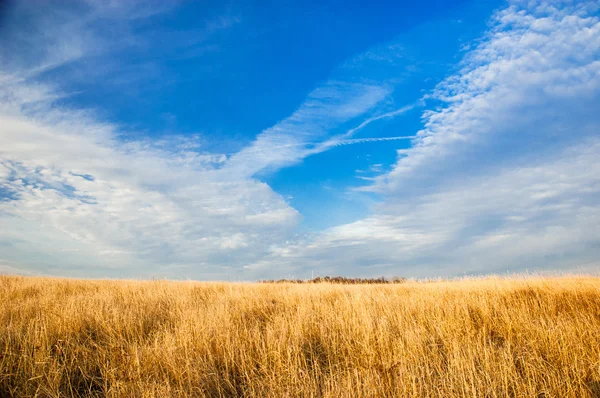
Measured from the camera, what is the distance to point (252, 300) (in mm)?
9461

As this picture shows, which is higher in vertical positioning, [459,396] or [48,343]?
[48,343]

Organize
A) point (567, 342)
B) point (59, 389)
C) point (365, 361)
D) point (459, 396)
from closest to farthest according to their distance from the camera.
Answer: point (459, 396), point (59, 389), point (365, 361), point (567, 342)

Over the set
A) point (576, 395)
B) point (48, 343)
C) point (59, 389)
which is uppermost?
point (48, 343)

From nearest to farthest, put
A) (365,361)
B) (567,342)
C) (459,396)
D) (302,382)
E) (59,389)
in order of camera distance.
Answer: (459,396) → (302,382) → (59,389) → (365,361) → (567,342)

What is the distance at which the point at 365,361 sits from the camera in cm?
464

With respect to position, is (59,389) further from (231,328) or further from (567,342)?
(567,342)

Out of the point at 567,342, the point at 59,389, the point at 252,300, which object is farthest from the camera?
the point at 252,300

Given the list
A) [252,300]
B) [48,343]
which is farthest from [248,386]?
[252,300]

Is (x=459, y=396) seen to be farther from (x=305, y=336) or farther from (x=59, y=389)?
(x=59, y=389)

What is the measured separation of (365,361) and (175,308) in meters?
5.48

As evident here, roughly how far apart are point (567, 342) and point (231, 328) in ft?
17.4

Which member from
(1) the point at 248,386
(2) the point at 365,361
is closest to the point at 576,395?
(2) the point at 365,361

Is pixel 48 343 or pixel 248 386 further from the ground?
pixel 48 343

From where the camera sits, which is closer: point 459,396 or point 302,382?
point 459,396
